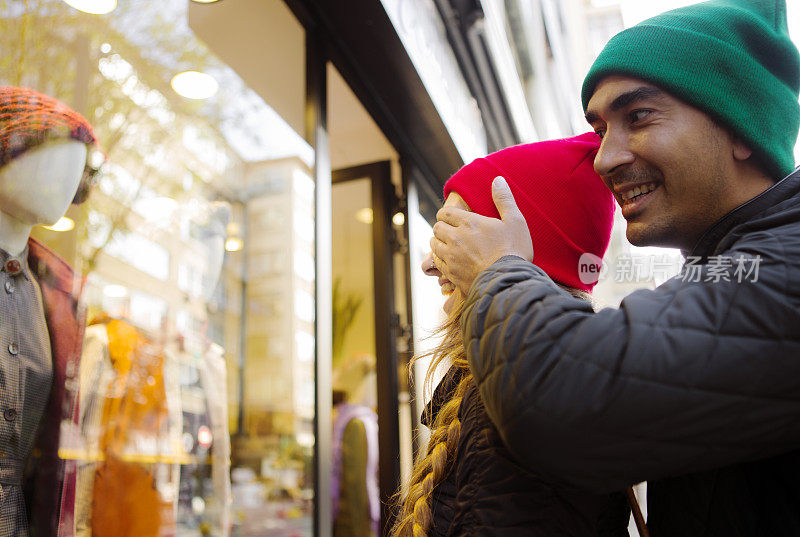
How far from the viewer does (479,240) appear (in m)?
1.07

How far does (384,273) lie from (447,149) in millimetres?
837

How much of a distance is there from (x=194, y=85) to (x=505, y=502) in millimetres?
1976

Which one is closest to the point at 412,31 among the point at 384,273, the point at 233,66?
the point at 233,66

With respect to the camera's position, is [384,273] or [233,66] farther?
[384,273]

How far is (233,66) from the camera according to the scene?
2523 millimetres

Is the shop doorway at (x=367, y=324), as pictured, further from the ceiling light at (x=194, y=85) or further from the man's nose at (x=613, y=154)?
the man's nose at (x=613, y=154)

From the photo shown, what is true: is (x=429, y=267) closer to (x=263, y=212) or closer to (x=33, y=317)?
(x=33, y=317)

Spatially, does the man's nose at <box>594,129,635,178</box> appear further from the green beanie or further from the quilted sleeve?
the quilted sleeve

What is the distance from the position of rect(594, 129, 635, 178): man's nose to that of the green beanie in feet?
0.38

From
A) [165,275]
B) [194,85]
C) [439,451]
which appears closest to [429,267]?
[439,451]

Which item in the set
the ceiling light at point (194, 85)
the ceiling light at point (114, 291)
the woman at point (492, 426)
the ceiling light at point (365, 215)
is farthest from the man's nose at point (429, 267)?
the ceiling light at point (365, 215)

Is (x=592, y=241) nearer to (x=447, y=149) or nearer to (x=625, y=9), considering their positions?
(x=625, y=9)

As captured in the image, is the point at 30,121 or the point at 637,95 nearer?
the point at 637,95

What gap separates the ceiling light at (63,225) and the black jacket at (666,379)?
1.03m
